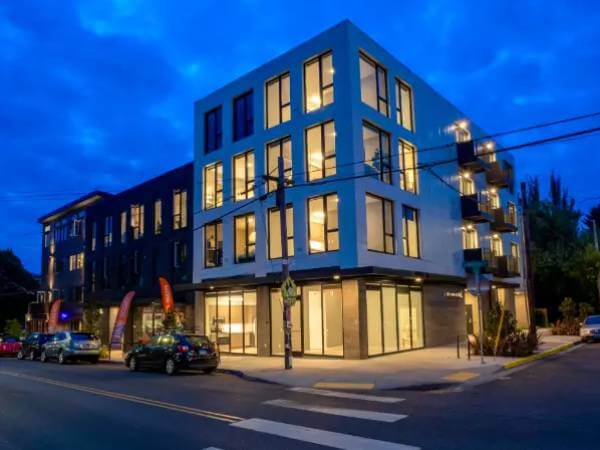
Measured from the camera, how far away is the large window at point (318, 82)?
2261cm

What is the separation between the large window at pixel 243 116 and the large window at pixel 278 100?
3.96 ft

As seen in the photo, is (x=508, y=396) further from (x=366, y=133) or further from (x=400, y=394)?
(x=366, y=133)

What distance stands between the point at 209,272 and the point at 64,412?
16.7m

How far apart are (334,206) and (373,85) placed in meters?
5.91

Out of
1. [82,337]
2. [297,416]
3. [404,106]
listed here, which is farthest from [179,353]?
[404,106]

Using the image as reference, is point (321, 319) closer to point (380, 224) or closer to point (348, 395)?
point (380, 224)

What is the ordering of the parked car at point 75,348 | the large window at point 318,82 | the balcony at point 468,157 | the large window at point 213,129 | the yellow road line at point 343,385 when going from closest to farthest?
the yellow road line at point 343,385 → the large window at point 318,82 → the parked car at point 75,348 → the large window at point 213,129 → the balcony at point 468,157

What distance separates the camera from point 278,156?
2439cm

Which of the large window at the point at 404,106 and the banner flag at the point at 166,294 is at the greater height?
the large window at the point at 404,106

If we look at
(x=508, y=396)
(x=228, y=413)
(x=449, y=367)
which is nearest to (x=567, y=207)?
(x=449, y=367)

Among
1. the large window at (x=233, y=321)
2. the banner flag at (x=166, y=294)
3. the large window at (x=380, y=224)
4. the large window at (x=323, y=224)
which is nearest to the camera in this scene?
the large window at (x=323, y=224)

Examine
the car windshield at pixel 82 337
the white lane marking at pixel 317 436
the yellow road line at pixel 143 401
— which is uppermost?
the car windshield at pixel 82 337

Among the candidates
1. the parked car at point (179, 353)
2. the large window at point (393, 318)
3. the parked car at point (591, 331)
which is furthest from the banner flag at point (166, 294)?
the parked car at point (591, 331)

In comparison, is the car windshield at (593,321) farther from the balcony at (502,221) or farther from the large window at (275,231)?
the large window at (275,231)
